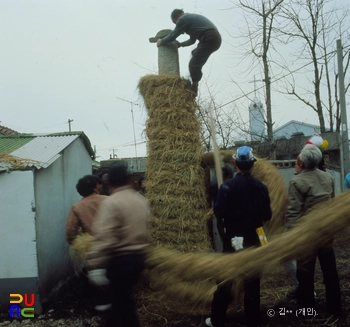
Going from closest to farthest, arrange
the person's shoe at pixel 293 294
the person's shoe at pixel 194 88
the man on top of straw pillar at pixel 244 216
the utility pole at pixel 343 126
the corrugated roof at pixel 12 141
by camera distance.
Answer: the man on top of straw pillar at pixel 244 216 < the person's shoe at pixel 293 294 < the person's shoe at pixel 194 88 < the corrugated roof at pixel 12 141 < the utility pole at pixel 343 126

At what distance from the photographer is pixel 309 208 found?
4.07 meters

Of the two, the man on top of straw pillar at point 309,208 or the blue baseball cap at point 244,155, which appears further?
the man on top of straw pillar at point 309,208

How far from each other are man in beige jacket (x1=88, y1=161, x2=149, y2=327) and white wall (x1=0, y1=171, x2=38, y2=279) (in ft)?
6.46

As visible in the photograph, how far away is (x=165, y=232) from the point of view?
5102 millimetres

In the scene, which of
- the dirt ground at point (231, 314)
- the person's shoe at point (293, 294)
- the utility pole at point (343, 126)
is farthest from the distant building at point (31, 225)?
the utility pole at point (343, 126)

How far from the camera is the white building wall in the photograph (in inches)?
196

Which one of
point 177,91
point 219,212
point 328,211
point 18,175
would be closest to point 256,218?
point 219,212

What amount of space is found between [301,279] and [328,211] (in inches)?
53.2

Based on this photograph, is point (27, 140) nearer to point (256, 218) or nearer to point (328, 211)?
point (256, 218)

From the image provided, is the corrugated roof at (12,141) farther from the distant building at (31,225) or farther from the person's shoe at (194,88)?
the person's shoe at (194,88)

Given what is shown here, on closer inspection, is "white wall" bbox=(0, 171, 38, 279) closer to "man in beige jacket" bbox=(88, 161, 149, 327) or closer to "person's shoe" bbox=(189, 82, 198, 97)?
"man in beige jacket" bbox=(88, 161, 149, 327)

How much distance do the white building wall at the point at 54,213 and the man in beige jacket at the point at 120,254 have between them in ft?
6.82

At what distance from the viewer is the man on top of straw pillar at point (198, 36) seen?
222 inches

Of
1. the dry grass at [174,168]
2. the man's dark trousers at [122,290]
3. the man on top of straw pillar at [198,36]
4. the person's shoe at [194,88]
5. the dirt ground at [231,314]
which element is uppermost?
the man on top of straw pillar at [198,36]
